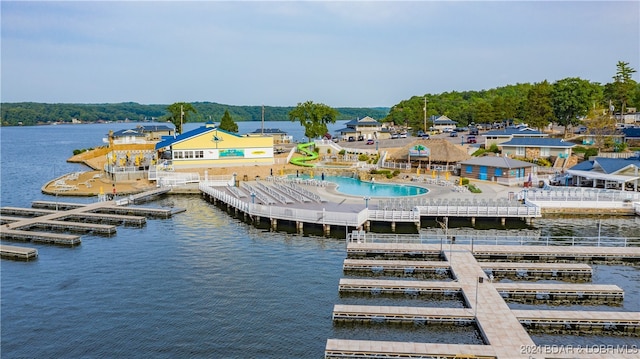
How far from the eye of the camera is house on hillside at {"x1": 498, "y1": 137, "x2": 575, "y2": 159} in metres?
71.5

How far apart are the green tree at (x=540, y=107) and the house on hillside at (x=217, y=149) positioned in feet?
169

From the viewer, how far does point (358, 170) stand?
70.7 metres

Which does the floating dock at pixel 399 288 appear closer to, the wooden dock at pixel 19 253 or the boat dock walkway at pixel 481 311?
the boat dock walkway at pixel 481 311

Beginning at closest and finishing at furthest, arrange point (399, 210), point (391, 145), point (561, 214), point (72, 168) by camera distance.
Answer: point (399, 210), point (561, 214), point (391, 145), point (72, 168)

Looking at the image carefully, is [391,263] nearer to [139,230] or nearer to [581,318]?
[581,318]

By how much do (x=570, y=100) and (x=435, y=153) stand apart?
113ft

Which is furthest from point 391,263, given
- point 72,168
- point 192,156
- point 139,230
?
point 72,168

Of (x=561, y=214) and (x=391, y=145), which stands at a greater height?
(x=391, y=145)

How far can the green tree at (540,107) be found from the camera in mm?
92875

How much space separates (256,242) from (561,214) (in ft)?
97.3

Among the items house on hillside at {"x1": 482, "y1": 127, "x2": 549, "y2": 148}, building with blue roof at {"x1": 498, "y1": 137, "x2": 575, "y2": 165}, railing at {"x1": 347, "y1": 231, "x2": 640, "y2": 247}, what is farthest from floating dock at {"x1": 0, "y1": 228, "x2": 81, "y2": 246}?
house on hillside at {"x1": 482, "y1": 127, "x2": 549, "y2": 148}

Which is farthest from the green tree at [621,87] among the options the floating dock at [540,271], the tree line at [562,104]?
the floating dock at [540,271]

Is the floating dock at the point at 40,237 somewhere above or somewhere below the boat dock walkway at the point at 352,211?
below

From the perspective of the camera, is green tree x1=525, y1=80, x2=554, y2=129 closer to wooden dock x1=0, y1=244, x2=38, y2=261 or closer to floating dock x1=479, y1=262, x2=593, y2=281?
floating dock x1=479, y1=262, x2=593, y2=281
